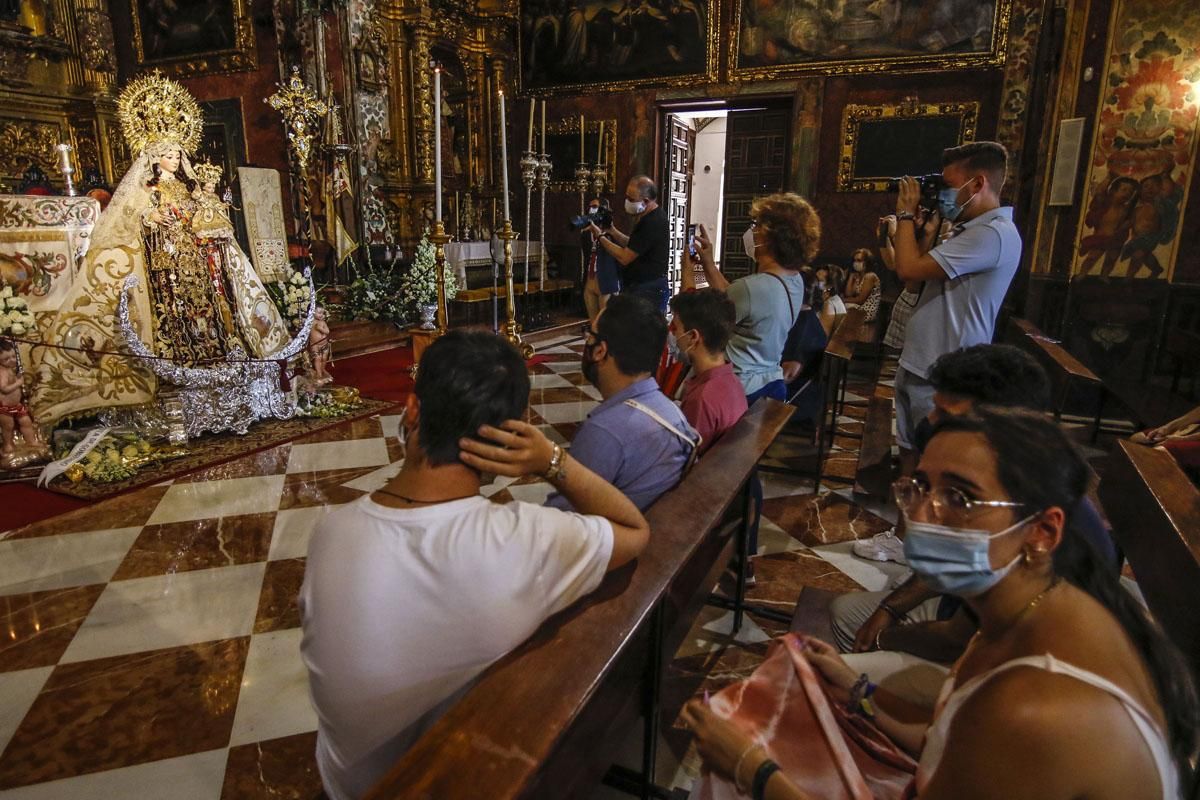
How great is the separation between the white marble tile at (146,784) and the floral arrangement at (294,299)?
152 inches

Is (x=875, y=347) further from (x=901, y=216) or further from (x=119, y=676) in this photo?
(x=119, y=676)

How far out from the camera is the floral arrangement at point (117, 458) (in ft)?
12.6

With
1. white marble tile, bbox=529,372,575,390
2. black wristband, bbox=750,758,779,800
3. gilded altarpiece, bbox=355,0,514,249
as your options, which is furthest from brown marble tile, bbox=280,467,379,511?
gilded altarpiece, bbox=355,0,514,249

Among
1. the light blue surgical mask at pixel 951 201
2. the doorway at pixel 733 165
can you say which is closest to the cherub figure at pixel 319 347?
the light blue surgical mask at pixel 951 201

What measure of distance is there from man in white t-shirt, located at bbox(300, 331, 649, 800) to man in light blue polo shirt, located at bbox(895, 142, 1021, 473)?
80.4 inches

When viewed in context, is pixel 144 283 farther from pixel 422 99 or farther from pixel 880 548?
pixel 422 99

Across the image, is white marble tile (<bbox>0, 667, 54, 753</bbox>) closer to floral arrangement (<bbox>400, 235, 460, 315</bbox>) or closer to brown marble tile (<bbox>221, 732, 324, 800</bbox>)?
brown marble tile (<bbox>221, 732, 324, 800</bbox>)

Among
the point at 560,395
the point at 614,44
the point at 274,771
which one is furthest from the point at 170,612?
the point at 614,44

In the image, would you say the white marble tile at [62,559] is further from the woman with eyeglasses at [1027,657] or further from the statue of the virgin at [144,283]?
the woman with eyeglasses at [1027,657]

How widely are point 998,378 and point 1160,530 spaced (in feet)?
1.77

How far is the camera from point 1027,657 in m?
0.90

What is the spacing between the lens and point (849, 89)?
29.9ft

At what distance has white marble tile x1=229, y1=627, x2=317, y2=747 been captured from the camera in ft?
6.70

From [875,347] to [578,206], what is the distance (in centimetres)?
569
